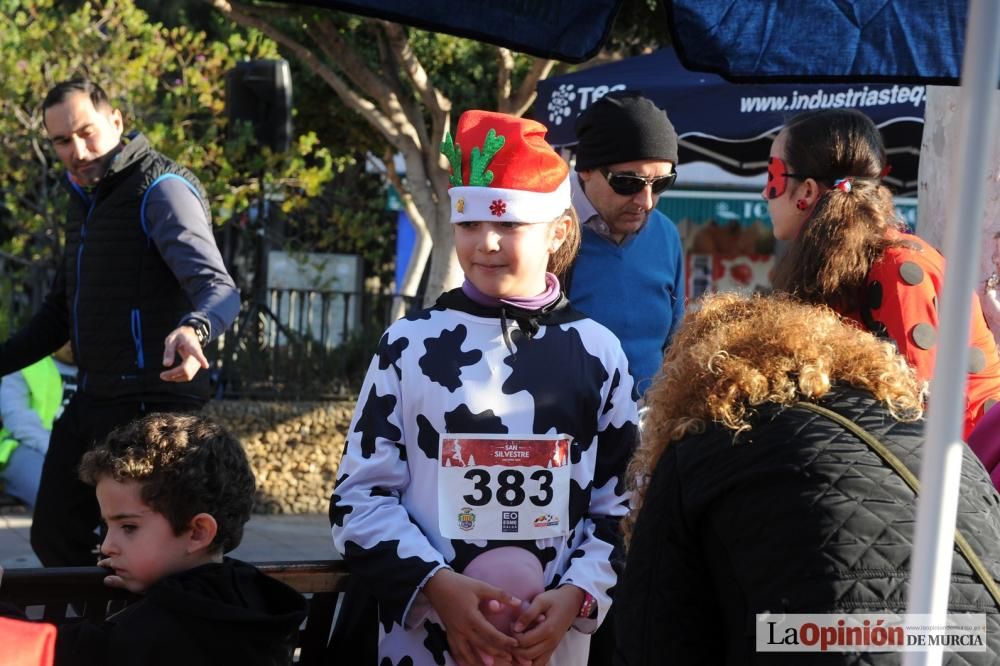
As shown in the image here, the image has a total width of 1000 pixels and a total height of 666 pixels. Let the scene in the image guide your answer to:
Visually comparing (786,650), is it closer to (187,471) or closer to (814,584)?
(814,584)

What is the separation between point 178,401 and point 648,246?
5.19ft

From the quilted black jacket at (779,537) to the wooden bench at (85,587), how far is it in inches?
40.4

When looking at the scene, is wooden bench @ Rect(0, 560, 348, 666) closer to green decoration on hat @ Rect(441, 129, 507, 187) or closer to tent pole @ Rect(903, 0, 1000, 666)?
green decoration on hat @ Rect(441, 129, 507, 187)

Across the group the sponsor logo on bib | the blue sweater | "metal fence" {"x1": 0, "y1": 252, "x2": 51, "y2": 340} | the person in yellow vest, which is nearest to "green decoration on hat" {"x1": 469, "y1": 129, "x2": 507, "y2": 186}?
the sponsor logo on bib

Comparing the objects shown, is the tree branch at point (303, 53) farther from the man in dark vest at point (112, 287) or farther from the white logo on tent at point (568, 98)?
the man in dark vest at point (112, 287)

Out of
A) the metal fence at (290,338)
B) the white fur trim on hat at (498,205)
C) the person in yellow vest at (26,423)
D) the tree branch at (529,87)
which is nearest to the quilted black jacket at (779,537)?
the white fur trim on hat at (498,205)

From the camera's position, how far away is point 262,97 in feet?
30.8

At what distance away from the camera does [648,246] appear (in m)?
3.73

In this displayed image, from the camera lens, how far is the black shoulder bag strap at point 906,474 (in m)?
1.78

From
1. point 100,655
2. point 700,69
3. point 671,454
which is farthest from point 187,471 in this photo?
point 700,69

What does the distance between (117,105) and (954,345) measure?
9.57m

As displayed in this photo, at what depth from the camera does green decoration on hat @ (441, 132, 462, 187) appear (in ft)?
9.46

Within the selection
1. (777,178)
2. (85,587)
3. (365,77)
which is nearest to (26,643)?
(85,587)

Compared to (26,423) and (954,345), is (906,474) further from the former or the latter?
(26,423)
